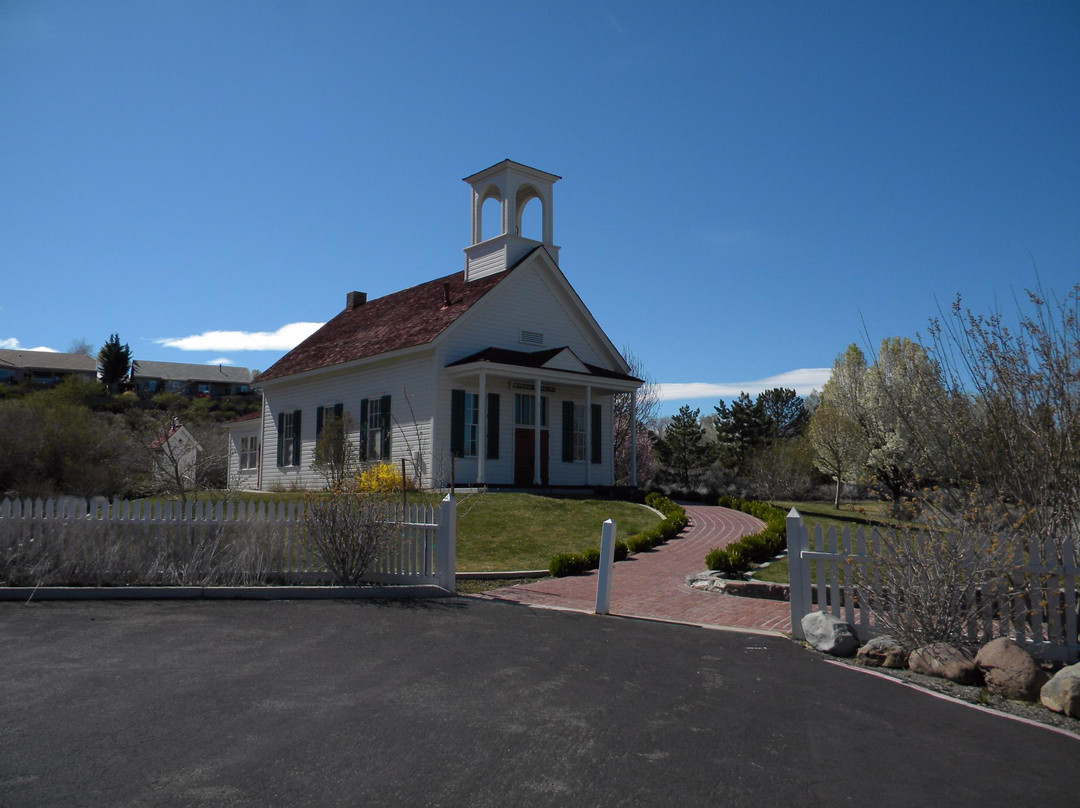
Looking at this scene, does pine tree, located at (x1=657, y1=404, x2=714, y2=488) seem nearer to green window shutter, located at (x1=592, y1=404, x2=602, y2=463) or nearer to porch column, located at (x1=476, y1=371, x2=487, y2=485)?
green window shutter, located at (x1=592, y1=404, x2=602, y2=463)

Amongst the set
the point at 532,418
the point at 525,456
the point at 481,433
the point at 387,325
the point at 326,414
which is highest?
the point at 387,325

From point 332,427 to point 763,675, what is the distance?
1931cm

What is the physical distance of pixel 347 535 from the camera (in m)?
10.6

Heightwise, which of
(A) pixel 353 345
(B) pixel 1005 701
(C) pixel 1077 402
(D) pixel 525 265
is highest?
(D) pixel 525 265

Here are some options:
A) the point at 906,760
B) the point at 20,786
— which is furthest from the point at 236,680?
the point at 906,760

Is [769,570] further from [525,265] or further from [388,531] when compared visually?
[525,265]

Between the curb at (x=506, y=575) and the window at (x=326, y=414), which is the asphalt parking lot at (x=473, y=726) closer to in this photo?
the curb at (x=506, y=575)

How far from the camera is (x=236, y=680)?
6.05 metres

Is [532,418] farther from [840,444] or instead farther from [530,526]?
[840,444]

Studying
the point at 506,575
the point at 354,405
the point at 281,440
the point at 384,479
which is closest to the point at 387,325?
the point at 354,405

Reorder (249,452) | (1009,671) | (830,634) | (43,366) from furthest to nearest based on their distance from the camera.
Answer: (43,366), (249,452), (830,634), (1009,671)

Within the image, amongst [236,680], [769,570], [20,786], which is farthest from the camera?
[769,570]

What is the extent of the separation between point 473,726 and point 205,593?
6.16 metres

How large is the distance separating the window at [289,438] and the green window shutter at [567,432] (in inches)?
365
